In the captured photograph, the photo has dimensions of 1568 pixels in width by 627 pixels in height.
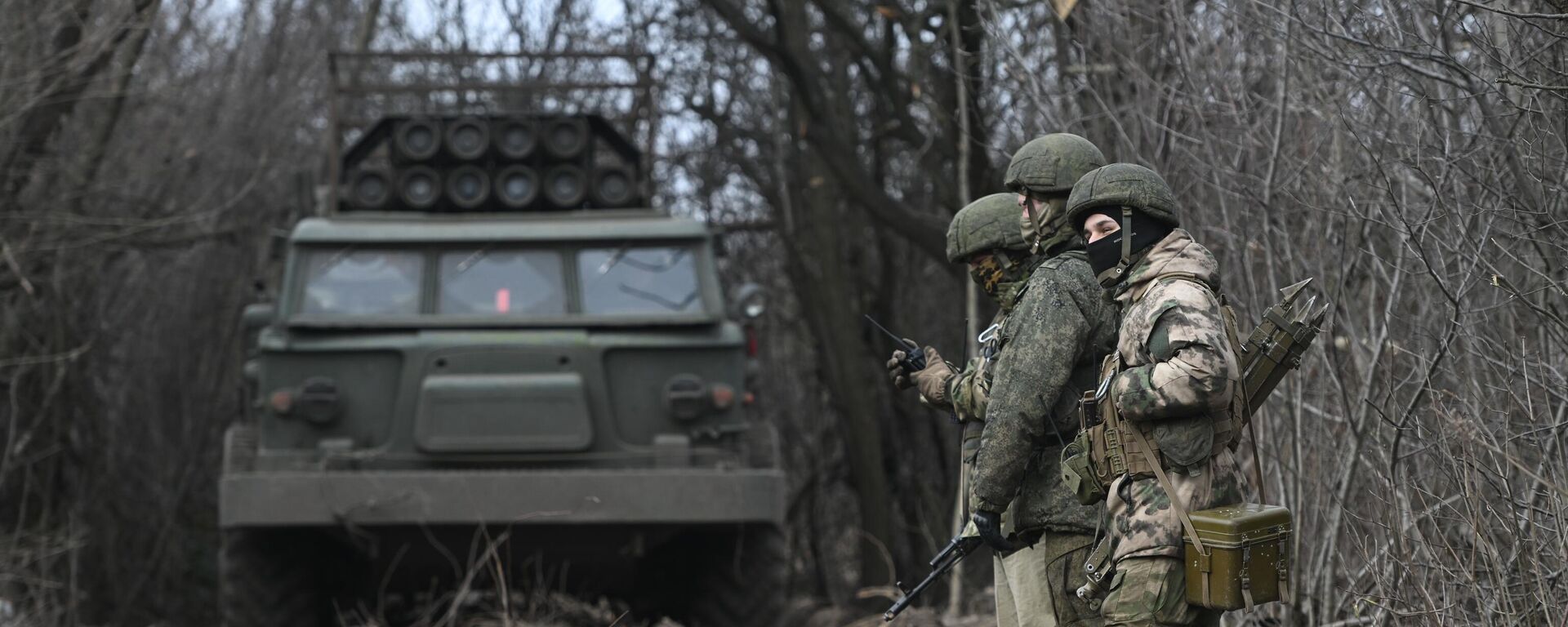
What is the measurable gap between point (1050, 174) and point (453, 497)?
135 inches

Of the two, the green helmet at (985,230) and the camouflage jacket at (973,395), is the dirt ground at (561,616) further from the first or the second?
the green helmet at (985,230)

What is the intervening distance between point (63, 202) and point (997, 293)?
22.3 feet

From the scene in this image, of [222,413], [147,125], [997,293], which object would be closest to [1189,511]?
[997,293]

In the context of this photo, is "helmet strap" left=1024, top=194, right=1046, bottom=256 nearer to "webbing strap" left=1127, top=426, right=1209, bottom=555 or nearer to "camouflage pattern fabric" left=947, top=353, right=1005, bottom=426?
"camouflage pattern fabric" left=947, top=353, right=1005, bottom=426

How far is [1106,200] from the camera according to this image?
133 inches

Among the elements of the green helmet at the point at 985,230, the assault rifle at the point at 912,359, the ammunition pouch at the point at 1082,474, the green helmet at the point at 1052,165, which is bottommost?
the ammunition pouch at the point at 1082,474

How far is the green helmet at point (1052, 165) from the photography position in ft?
12.3

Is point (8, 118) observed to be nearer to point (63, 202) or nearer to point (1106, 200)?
point (63, 202)

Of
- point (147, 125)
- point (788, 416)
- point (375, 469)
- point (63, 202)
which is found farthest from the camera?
point (788, 416)

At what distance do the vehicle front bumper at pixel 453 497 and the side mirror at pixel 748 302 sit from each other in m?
1.21

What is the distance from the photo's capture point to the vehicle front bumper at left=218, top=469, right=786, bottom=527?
648 cm

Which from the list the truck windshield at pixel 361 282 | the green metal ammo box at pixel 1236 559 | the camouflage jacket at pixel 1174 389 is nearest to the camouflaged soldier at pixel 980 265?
the camouflage jacket at pixel 1174 389

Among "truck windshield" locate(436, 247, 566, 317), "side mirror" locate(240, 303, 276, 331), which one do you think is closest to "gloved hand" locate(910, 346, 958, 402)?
"truck windshield" locate(436, 247, 566, 317)

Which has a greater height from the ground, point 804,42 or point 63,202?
point 804,42
